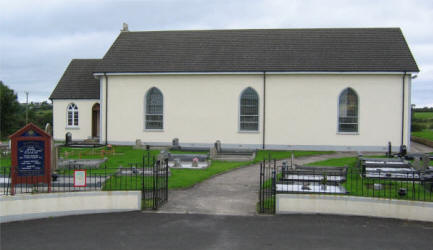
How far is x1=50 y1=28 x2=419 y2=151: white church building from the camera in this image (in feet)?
87.9

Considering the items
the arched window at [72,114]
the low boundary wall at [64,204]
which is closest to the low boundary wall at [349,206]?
the low boundary wall at [64,204]

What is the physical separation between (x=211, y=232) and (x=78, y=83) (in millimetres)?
27644

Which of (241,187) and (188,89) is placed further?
(188,89)

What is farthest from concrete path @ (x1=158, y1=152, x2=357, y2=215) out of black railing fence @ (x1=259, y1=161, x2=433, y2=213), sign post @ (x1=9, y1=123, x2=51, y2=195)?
sign post @ (x1=9, y1=123, x2=51, y2=195)

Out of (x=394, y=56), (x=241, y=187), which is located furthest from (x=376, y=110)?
(x=241, y=187)

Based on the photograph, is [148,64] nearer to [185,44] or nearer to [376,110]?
[185,44]

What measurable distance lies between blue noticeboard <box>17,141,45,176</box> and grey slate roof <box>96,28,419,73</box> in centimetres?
1593

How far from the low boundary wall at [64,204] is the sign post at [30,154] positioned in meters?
2.50

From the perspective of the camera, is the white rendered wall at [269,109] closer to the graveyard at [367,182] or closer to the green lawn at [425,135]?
the graveyard at [367,182]

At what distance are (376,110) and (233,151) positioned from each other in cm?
999

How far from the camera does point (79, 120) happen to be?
3288cm

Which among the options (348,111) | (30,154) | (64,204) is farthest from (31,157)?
(348,111)

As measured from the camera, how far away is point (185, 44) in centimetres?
3105

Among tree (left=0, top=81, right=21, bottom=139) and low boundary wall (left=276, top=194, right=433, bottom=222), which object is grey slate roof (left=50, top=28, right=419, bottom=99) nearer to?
low boundary wall (left=276, top=194, right=433, bottom=222)
